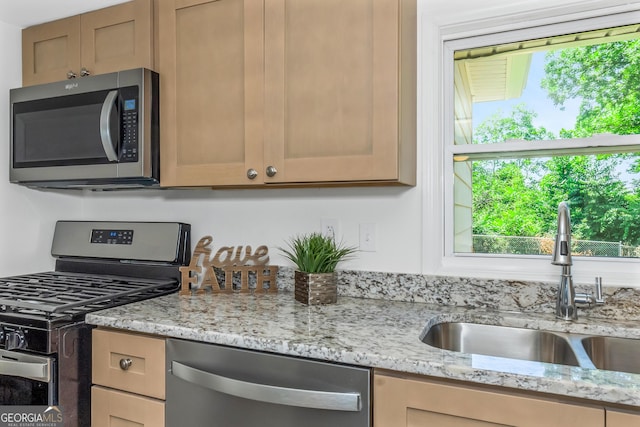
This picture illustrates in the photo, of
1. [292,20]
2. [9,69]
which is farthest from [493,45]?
[9,69]

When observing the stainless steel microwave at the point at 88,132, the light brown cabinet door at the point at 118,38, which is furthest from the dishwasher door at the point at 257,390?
the light brown cabinet door at the point at 118,38

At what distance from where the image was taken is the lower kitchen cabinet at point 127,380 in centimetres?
133

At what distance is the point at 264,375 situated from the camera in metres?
1.17

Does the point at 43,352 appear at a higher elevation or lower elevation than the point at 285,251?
lower

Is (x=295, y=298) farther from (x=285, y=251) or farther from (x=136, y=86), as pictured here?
(x=136, y=86)

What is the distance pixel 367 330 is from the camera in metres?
1.25

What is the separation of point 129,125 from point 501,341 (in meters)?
1.59

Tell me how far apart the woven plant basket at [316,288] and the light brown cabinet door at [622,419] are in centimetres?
92

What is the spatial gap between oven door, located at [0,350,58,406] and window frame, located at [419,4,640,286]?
132 centimetres

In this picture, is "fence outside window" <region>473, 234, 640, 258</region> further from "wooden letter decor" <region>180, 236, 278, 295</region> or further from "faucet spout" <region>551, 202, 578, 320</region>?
"wooden letter decor" <region>180, 236, 278, 295</region>

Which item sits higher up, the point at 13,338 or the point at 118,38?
the point at 118,38

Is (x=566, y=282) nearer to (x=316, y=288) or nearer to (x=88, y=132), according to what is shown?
(x=316, y=288)

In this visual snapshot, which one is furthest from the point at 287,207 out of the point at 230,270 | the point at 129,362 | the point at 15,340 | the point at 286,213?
the point at 15,340

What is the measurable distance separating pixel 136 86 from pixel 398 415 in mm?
1499
